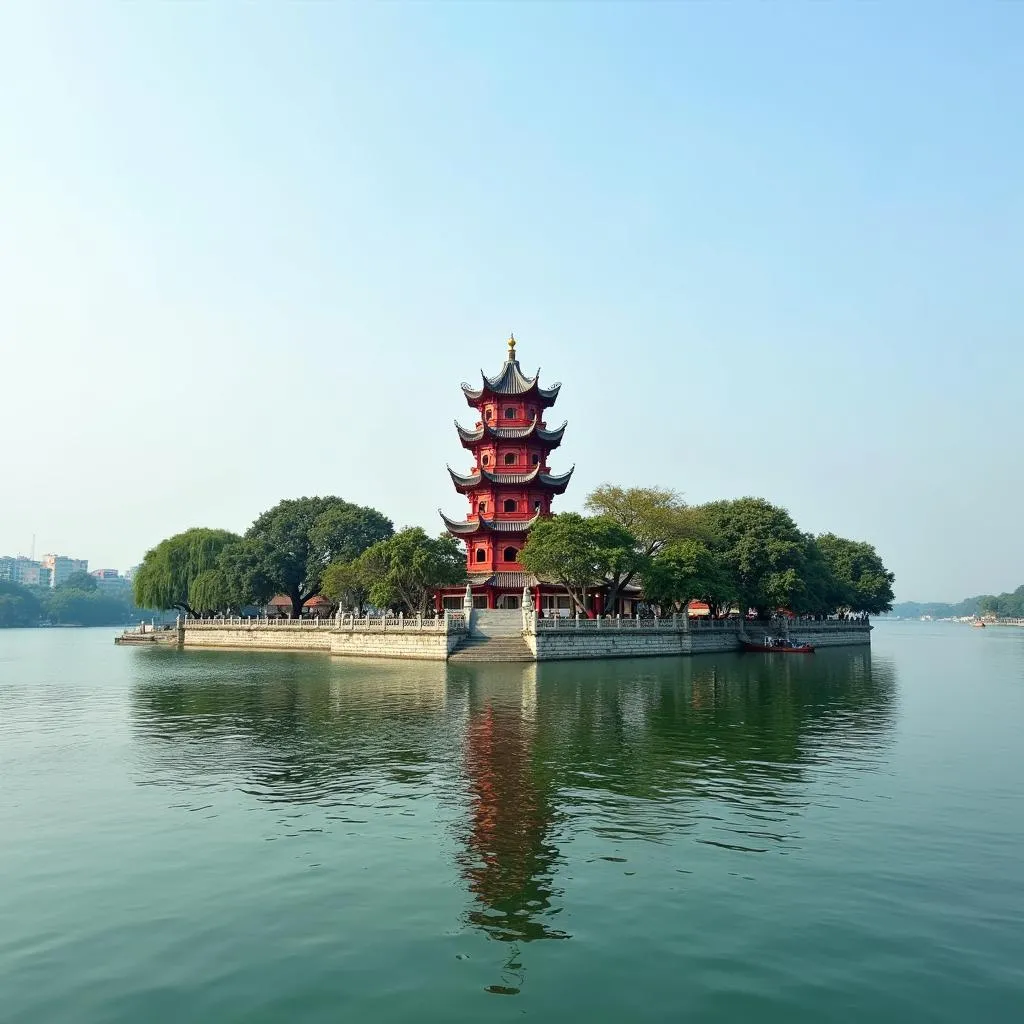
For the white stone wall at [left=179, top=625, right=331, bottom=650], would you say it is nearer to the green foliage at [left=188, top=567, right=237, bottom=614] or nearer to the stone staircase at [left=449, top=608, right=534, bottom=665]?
the green foliage at [left=188, top=567, right=237, bottom=614]

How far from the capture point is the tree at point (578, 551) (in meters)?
51.5

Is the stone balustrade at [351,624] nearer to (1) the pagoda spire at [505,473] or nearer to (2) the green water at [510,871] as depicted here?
(1) the pagoda spire at [505,473]

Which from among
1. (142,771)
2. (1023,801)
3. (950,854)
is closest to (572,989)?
(950,854)

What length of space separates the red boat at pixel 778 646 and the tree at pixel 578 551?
16795 mm

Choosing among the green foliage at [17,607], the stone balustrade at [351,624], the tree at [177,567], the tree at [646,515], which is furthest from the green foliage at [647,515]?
the green foliage at [17,607]

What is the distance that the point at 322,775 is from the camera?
58.9 feet

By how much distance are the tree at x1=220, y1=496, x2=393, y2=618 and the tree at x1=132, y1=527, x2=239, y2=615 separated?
3163 mm

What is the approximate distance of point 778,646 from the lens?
212 ft

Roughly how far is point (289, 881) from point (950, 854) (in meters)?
9.76

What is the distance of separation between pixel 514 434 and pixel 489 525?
25.8ft

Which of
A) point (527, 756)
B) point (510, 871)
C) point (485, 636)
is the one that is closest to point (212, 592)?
point (485, 636)

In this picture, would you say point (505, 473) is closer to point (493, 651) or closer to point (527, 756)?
point (493, 651)

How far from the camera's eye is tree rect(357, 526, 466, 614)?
5409 cm

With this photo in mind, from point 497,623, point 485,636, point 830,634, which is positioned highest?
point 497,623
